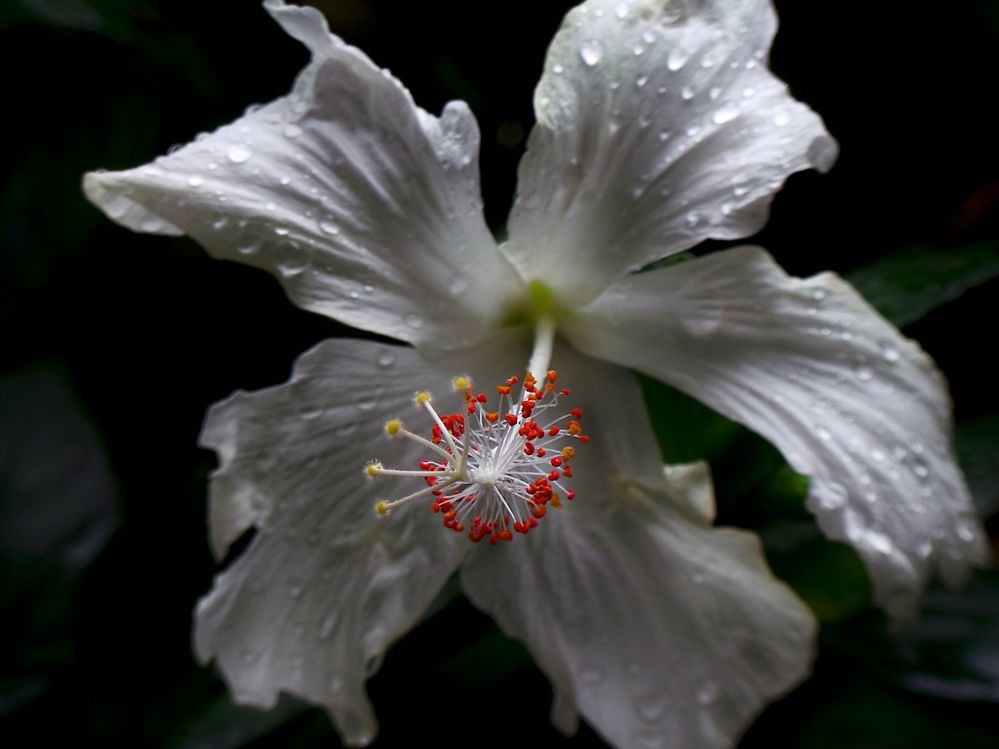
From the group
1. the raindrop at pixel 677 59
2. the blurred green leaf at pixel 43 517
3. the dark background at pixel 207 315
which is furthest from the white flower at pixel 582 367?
the blurred green leaf at pixel 43 517

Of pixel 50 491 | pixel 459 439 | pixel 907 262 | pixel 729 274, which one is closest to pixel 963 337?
pixel 907 262

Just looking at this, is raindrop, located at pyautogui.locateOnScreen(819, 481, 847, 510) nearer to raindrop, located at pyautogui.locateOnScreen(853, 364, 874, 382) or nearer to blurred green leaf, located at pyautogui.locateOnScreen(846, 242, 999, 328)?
raindrop, located at pyautogui.locateOnScreen(853, 364, 874, 382)

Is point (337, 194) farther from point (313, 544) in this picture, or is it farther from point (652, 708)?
point (652, 708)

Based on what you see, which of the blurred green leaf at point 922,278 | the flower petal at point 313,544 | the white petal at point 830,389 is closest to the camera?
the white petal at point 830,389

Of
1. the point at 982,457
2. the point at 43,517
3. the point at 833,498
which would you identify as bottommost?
the point at 982,457

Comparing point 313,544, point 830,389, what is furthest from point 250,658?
point 830,389

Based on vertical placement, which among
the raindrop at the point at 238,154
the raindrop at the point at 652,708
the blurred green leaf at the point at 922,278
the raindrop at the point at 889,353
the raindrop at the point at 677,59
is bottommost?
the raindrop at the point at 652,708

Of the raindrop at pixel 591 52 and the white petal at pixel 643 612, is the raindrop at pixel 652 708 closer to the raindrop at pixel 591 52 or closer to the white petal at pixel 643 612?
the white petal at pixel 643 612
